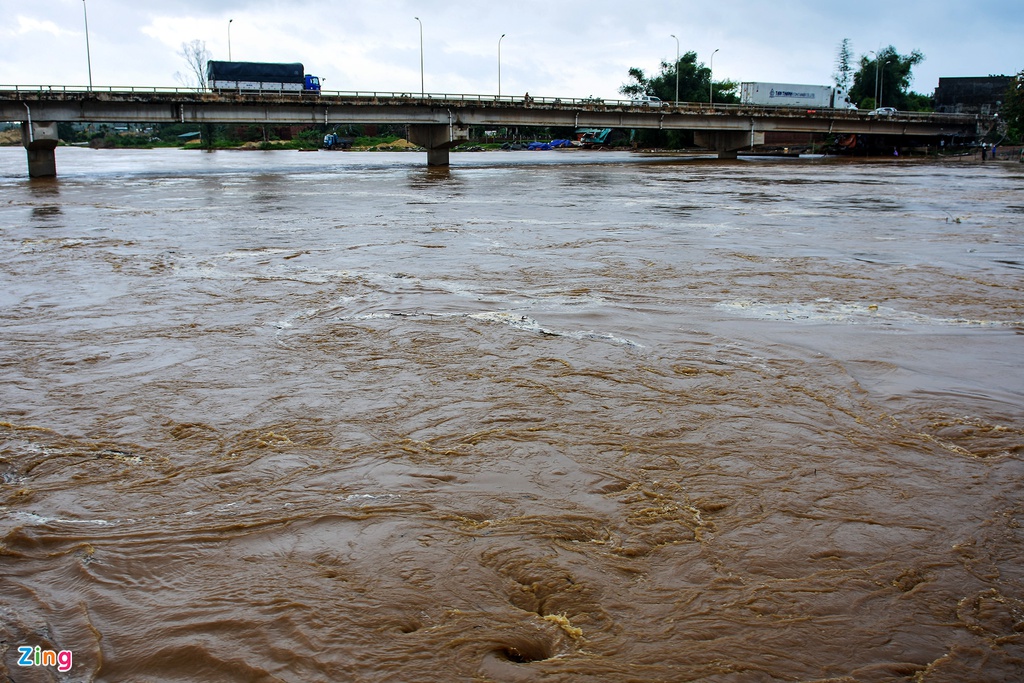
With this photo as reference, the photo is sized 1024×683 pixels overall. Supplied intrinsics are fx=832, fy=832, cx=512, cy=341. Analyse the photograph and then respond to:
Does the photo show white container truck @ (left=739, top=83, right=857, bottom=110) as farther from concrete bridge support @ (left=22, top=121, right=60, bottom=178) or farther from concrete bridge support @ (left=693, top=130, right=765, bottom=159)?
concrete bridge support @ (left=22, top=121, right=60, bottom=178)

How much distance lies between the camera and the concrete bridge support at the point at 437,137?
57.5m

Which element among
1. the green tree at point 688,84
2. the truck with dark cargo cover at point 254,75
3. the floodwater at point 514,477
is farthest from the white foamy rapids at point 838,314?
the green tree at point 688,84

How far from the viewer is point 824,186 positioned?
38000mm

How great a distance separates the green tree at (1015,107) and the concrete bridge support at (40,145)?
235ft

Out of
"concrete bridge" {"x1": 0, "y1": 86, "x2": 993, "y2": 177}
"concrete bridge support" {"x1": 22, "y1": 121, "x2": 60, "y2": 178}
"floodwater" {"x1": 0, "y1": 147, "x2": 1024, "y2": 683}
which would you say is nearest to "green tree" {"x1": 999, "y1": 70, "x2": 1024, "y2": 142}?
"concrete bridge" {"x1": 0, "y1": 86, "x2": 993, "y2": 177}

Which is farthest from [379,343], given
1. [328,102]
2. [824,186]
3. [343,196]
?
[328,102]

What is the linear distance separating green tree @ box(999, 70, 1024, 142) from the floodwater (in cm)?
7057

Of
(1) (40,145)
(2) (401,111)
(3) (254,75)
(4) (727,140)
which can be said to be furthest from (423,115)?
(4) (727,140)

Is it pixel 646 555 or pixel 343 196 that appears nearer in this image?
pixel 646 555

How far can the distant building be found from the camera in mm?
107125

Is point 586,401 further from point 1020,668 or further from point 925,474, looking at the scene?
point 1020,668

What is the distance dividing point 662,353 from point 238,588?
5.05m

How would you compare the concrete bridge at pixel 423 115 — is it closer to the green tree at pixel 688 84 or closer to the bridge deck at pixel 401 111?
the bridge deck at pixel 401 111

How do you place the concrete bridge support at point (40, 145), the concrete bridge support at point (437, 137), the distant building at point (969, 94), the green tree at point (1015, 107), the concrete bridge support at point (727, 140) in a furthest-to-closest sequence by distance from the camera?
the distant building at point (969, 94) < the concrete bridge support at point (727, 140) < the green tree at point (1015, 107) < the concrete bridge support at point (437, 137) < the concrete bridge support at point (40, 145)
